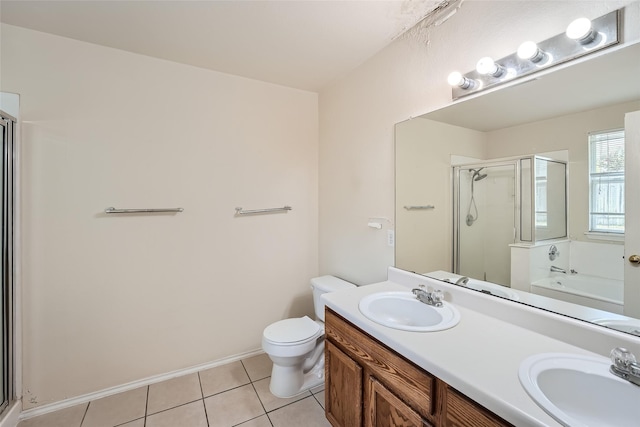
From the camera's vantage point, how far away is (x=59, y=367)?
177 cm

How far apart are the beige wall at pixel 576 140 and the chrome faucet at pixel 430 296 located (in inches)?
23.2

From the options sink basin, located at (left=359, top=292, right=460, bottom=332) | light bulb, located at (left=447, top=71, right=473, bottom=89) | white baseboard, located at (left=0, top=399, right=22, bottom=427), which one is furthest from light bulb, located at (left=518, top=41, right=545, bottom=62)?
white baseboard, located at (left=0, top=399, right=22, bottom=427)

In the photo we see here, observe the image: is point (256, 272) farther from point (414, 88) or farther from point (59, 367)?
point (414, 88)

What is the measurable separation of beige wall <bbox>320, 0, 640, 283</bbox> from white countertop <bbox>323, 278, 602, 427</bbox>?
0.79 metres

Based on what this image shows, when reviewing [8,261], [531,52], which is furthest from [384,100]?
[8,261]

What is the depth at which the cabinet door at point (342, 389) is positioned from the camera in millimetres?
1264

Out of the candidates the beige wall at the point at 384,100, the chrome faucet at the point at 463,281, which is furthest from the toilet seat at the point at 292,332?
the chrome faucet at the point at 463,281

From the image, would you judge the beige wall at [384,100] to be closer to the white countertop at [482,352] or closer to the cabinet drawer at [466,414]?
the white countertop at [482,352]

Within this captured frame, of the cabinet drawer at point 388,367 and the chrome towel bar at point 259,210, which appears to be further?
the chrome towel bar at point 259,210

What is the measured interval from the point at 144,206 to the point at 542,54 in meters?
2.37

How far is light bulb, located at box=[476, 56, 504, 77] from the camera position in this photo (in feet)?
4.02

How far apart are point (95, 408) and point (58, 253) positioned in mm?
1012

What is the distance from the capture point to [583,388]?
2.71 feet

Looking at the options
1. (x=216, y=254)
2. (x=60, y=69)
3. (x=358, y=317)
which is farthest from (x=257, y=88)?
(x=358, y=317)
